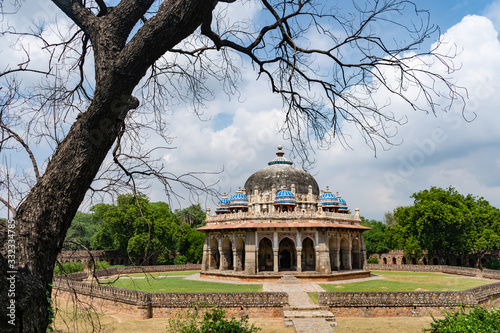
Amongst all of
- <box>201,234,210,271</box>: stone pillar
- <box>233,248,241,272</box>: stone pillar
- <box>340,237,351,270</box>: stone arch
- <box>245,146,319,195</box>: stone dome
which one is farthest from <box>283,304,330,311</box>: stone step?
<box>245,146,319,195</box>: stone dome

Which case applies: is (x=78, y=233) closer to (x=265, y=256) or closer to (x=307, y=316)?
(x=307, y=316)

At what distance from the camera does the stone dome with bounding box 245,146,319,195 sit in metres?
36.3

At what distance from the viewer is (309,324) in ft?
46.1

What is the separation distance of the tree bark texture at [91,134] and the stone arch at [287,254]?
97.8 feet

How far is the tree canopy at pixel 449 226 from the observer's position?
3766 centimetres

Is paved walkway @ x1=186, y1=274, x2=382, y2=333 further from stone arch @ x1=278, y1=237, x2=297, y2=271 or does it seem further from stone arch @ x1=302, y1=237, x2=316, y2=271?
stone arch @ x1=278, y1=237, x2=297, y2=271

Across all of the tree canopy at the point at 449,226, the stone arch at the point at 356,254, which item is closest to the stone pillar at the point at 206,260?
the stone arch at the point at 356,254

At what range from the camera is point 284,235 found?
28547mm

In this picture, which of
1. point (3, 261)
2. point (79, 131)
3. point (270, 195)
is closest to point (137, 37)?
point (79, 131)

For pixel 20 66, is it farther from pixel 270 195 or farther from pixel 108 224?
pixel 108 224

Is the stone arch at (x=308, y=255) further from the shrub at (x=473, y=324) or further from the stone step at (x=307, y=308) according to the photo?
the shrub at (x=473, y=324)

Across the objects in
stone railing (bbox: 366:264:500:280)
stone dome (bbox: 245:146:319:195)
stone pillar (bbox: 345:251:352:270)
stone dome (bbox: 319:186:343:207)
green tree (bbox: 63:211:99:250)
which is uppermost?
stone dome (bbox: 245:146:319:195)

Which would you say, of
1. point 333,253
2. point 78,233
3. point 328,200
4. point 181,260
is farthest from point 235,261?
point 78,233

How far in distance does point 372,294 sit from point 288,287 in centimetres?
740
